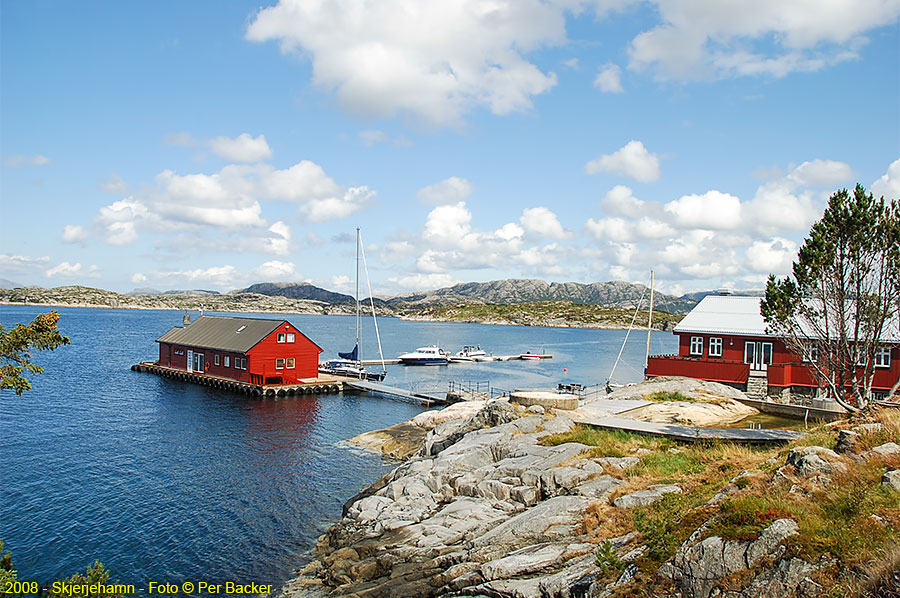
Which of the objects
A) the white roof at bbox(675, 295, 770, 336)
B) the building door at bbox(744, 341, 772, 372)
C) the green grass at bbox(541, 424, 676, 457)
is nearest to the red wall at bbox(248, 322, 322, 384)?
the white roof at bbox(675, 295, 770, 336)

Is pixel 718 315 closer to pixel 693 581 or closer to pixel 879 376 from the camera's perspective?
pixel 879 376

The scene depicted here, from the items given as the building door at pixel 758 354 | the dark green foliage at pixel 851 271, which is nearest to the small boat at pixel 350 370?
the building door at pixel 758 354

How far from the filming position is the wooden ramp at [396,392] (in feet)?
170

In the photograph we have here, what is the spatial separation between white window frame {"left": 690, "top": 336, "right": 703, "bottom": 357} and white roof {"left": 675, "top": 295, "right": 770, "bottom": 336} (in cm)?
78

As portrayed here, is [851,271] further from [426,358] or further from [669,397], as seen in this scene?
[426,358]

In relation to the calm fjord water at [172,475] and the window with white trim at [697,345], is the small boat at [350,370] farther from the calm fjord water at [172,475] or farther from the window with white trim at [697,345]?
the window with white trim at [697,345]

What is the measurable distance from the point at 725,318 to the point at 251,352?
40066 millimetres

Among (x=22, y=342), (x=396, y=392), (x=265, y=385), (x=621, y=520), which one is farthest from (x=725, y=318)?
(x=22, y=342)

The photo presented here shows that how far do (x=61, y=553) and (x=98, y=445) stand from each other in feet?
52.6

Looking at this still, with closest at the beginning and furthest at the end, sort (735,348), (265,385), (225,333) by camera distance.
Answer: (735,348) < (265,385) < (225,333)

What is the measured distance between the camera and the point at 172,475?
29.2 metres

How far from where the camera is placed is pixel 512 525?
1505 centimetres

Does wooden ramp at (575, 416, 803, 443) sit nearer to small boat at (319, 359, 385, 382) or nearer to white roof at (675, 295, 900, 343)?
white roof at (675, 295, 900, 343)

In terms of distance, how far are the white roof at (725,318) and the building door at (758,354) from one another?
2.55 feet
